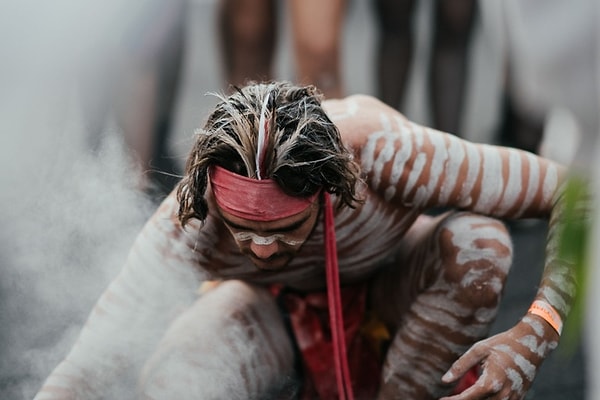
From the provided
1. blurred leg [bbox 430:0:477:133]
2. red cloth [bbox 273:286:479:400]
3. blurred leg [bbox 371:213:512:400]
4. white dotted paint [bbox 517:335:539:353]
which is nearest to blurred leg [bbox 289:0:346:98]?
blurred leg [bbox 430:0:477:133]

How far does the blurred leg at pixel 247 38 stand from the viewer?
3.28 m

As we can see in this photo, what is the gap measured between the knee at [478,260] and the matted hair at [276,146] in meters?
0.27

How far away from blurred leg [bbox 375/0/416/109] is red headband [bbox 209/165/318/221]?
1658 mm

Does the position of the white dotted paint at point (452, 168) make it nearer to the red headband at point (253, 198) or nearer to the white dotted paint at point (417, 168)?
the white dotted paint at point (417, 168)

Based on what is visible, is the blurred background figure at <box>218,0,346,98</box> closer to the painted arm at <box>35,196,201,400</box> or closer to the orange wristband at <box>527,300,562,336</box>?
the painted arm at <box>35,196,201,400</box>

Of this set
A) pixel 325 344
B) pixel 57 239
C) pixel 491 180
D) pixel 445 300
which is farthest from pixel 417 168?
pixel 57 239

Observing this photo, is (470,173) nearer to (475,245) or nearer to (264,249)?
(475,245)

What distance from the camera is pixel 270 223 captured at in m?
Answer: 1.78

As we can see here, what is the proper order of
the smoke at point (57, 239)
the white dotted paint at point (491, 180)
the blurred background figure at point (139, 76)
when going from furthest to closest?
the blurred background figure at point (139, 76) < the smoke at point (57, 239) < the white dotted paint at point (491, 180)

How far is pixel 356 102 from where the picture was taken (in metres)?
2.04

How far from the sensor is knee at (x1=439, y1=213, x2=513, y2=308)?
76.6 inches

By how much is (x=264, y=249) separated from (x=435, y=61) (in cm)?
177

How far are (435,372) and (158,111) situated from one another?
1542 mm

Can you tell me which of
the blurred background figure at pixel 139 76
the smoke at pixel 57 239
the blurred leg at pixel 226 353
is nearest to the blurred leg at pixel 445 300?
the blurred leg at pixel 226 353
